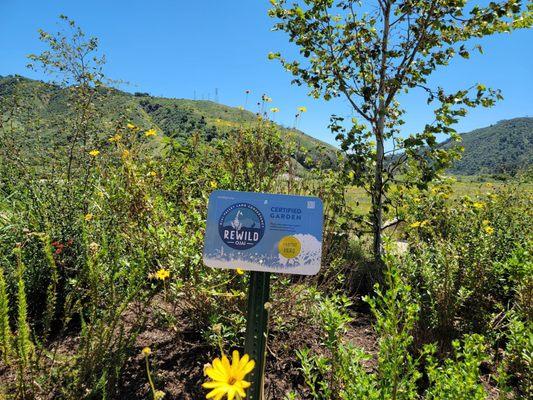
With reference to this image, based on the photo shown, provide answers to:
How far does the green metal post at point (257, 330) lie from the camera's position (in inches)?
57.8

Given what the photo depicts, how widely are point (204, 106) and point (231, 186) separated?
123674mm

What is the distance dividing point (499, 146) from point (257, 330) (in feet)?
450

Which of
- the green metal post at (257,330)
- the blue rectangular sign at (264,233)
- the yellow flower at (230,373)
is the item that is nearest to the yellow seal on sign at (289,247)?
the blue rectangular sign at (264,233)

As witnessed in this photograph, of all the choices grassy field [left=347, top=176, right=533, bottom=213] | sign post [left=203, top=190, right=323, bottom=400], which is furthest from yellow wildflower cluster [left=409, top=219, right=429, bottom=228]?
sign post [left=203, top=190, right=323, bottom=400]

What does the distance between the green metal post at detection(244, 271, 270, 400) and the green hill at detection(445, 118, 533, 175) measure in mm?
110466

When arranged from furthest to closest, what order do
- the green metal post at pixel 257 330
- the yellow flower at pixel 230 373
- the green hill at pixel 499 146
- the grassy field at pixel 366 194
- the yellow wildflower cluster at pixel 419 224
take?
1. the green hill at pixel 499 146
2. the grassy field at pixel 366 194
3. the yellow wildflower cluster at pixel 419 224
4. the green metal post at pixel 257 330
5. the yellow flower at pixel 230 373

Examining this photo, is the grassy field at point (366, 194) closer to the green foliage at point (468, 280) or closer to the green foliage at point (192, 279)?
the green foliage at point (192, 279)

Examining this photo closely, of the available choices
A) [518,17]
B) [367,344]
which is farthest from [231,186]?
[518,17]

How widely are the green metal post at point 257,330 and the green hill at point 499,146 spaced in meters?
110

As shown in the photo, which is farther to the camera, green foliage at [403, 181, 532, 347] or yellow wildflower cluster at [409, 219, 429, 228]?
Result: yellow wildflower cluster at [409, 219, 429, 228]

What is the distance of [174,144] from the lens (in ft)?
12.3

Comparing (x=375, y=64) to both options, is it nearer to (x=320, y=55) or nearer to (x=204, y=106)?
(x=320, y=55)

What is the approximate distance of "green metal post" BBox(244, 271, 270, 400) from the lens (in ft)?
4.82

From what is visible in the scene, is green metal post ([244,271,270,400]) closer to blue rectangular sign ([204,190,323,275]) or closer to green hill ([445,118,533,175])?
blue rectangular sign ([204,190,323,275])
